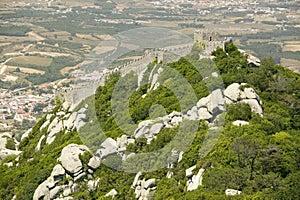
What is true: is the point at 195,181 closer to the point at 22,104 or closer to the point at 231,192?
the point at 231,192

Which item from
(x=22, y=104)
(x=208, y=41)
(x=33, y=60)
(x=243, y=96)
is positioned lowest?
(x=33, y=60)

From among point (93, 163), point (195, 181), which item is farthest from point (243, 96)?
point (93, 163)

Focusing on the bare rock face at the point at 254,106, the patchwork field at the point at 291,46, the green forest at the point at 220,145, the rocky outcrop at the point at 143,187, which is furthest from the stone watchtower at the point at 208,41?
the patchwork field at the point at 291,46

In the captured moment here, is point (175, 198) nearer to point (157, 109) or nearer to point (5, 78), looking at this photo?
point (157, 109)

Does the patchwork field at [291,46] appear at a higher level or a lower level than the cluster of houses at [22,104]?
higher

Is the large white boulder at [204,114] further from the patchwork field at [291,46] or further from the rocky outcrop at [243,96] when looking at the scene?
the patchwork field at [291,46]

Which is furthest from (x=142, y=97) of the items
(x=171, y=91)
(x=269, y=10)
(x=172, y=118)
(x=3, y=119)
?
(x=269, y=10)
